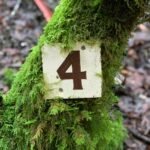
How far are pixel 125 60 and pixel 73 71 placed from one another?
2.42 metres

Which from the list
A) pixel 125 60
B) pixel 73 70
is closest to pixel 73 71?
pixel 73 70

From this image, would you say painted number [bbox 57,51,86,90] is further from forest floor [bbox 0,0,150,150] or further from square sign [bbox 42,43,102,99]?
forest floor [bbox 0,0,150,150]

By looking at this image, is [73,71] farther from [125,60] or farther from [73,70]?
[125,60]

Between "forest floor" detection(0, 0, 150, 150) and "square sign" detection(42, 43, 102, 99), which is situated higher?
"forest floor" detection(0, 0, 150, 150)

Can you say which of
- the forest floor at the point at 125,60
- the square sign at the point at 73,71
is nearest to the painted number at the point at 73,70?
the square sign at the point at 73,71

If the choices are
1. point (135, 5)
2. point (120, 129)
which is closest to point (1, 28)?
point (120, 129)

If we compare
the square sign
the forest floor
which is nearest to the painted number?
the square sign

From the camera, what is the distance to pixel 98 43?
5.65 ft

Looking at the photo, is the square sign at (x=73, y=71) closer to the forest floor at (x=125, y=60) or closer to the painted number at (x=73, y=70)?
the painted number at (x=73, y=70)

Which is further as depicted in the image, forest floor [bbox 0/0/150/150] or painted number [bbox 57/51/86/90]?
forest floor [bbox 0/0/150/150]

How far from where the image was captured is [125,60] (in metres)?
4.12

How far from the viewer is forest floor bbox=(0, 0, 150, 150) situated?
332 cm

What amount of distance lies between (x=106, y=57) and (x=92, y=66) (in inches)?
3.3

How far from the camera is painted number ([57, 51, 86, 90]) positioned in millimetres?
1734
